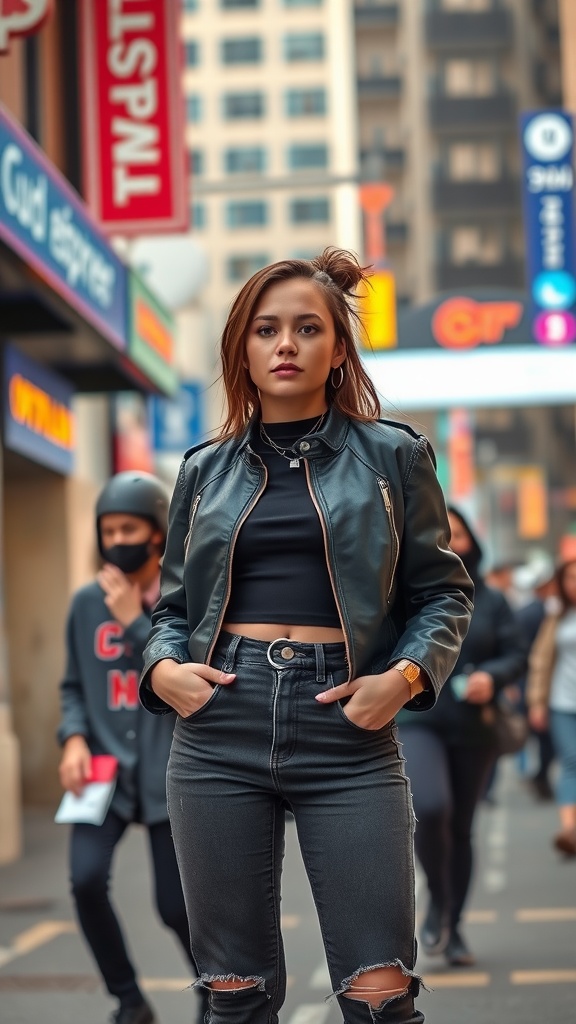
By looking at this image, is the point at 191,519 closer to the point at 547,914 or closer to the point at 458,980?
the point at 458,980

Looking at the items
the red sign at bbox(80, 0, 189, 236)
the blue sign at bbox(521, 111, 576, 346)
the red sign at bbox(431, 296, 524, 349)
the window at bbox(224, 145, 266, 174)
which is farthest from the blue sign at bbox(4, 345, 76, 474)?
the window at bbox(224, 145, 266, 174)

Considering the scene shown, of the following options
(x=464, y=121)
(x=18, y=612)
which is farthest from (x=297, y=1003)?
(x=464, y=121)

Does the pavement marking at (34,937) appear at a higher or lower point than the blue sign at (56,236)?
lower

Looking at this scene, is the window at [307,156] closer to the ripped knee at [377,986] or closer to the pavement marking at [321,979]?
the pavement marking at [321,979]

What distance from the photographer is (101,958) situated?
5.43 m

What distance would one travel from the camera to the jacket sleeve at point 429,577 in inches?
138

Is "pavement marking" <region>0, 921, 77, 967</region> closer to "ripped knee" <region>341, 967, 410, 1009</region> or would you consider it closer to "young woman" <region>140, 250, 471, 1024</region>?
"young woman" <region>140, 250, 471, 1024</region>

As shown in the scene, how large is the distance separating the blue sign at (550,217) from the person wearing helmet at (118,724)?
1831 cm

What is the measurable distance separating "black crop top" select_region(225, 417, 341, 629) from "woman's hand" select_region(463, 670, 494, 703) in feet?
11.7

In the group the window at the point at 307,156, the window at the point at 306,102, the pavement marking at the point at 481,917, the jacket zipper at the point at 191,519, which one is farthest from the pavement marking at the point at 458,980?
the window at the point at 306,102

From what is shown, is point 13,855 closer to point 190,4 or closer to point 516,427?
point 516,427

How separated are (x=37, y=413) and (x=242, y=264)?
7648cm

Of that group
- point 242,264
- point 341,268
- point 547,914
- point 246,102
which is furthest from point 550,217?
point 246,102

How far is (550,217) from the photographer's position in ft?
78.1
